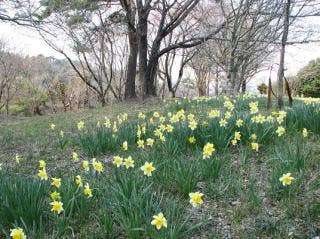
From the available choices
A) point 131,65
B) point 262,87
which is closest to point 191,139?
point 131,65

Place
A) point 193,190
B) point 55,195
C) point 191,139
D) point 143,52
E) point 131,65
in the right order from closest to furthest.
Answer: point 55,195 < point 193,190 < point 191,139 < point 143,52 < point 131,65

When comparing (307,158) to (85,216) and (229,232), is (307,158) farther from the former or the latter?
(85,216)

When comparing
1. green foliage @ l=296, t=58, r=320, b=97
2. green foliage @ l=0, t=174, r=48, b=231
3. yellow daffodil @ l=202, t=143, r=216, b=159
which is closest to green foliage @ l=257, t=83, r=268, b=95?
green foliage @ l=296, t=58, r=320, b=97

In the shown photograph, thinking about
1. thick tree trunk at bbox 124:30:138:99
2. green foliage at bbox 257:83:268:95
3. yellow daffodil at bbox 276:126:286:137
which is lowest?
yellow daffodil at bbox 276:126:286:137

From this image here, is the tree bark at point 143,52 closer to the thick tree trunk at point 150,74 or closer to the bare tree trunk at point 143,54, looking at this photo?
the bare tree trunk at point 143,54

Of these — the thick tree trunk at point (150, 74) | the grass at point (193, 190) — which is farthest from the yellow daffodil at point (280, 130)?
the thick tree trunk at point (150, 74)

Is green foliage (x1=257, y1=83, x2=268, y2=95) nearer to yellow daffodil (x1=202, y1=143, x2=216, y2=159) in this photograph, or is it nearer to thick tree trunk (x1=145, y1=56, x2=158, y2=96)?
thick tree trunk (x1=145, y1=56, x2=158, y2=96)

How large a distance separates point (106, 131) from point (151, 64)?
9002mm

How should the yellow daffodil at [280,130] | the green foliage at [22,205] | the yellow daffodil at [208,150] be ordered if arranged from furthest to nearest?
1. the yellow daffodil at [280,130]
2. the yellow daffodil at [208,150]
3. the green foliage at [22,205]

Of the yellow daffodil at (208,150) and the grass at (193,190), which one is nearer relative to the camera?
the grass at (193,190)

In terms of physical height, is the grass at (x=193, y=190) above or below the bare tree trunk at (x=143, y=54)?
below

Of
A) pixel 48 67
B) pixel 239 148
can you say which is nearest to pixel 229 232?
pixel 239 148

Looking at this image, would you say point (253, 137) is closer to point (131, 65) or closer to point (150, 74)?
point (131, 65)

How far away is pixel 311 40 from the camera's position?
11141mm
